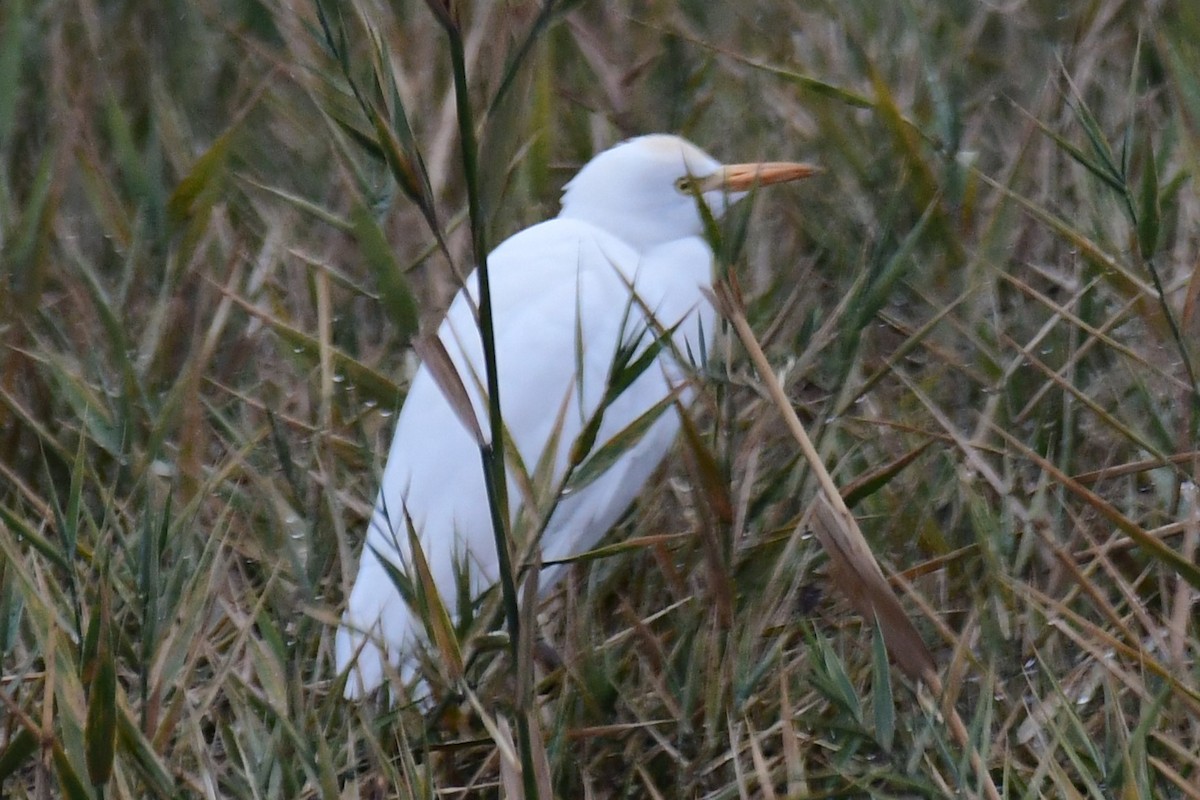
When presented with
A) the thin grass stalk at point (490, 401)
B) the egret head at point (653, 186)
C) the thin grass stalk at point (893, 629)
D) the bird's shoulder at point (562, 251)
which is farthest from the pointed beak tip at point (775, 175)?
the thin grass stalk at point (490, 401)

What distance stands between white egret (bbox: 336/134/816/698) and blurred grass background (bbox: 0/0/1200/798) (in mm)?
52

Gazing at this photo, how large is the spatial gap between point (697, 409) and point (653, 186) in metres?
0.25

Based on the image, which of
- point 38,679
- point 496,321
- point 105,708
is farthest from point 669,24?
point 105,708

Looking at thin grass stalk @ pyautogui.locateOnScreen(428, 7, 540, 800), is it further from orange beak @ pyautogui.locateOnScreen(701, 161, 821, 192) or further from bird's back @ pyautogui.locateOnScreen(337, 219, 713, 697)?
orange beak @ pyautogui.locateOnScreen(701, 161, 821, 192)

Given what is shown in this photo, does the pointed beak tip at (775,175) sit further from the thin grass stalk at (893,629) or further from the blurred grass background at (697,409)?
the thin grass stalk at (893,629)

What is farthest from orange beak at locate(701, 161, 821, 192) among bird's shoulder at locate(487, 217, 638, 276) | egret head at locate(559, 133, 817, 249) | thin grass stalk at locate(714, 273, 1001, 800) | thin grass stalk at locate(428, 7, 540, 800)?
thin grass stalk at locate(428, 7, 540, 800)

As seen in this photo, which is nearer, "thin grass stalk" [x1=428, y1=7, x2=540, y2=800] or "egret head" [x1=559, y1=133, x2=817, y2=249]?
"thin grass stalk" [x1=428, y1=7, x2=540, y2=800]

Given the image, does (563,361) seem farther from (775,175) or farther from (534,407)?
(775,175)

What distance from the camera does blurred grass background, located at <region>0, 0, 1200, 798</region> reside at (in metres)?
1.06

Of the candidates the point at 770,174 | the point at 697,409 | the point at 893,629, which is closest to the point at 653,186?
the point at 770,174

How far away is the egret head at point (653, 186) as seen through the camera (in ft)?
5.47

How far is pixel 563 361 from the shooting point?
1.52 m

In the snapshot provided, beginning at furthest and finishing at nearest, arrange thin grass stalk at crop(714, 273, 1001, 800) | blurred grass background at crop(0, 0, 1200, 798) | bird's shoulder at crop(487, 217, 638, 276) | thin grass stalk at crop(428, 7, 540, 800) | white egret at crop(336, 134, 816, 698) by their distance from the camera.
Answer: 1. bird's shoulder at crop(487, 217, 638, 276)
2. white egret at crop(336, 134, 816, 698)
3. blurred grass background at crop(0, 0, 1200, 798)
4. thin grass stalk at crop(714, 273, 1001, 800)
5. thin grass stalk at crop(428, 7, 540, 800)

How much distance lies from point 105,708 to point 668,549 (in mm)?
635
